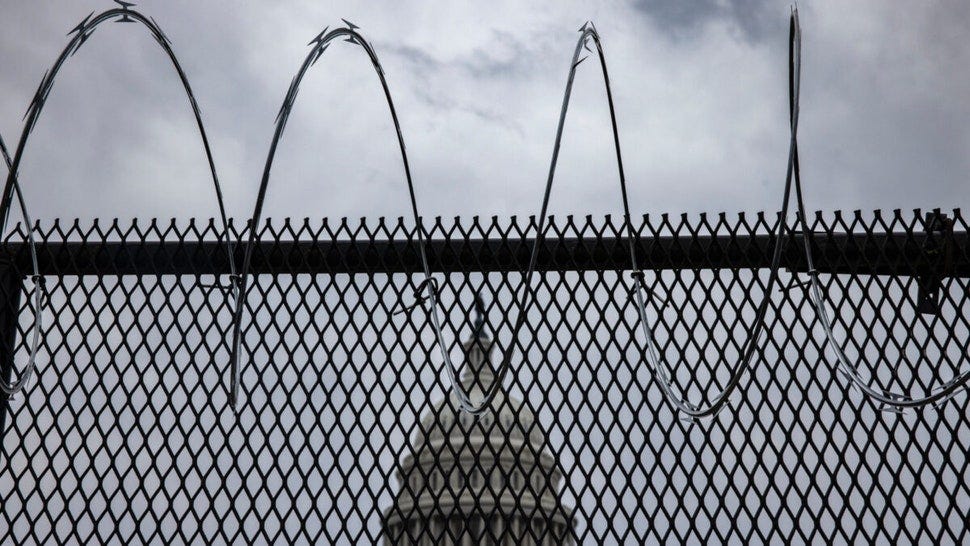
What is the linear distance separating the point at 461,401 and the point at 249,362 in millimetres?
1534

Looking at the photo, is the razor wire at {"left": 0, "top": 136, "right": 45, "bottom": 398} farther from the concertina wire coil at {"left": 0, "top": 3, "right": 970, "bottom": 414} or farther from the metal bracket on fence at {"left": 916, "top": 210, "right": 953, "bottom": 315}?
the metal bracket on fence at {"left": 916, "top": 210, "right": 953, "bottom": 315}

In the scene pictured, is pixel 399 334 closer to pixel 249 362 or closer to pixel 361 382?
pixel 361 382

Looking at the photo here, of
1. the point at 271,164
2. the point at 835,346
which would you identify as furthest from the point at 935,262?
the point at 271,164

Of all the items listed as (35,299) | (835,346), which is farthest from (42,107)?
(835,346)

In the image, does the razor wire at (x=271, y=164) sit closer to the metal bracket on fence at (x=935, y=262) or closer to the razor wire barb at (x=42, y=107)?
the razor wire barb at (x=42, y=107)

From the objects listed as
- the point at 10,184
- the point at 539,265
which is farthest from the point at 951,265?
the point at 10,184

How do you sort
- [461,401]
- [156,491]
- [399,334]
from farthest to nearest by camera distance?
[399,334] < [156,491] < [461,401]

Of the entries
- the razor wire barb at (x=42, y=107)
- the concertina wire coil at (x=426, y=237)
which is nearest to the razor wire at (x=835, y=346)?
the concertina wire coil at (x=426, y=237)

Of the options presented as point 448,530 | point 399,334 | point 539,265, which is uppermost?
point 539,265

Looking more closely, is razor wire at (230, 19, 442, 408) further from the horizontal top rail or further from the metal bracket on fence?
the metal bracket on fence

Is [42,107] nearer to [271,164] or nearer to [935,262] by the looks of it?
[271,164]

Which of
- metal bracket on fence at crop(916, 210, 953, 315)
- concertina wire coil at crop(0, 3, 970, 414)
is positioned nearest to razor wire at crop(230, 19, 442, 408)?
concertina wire coil at crop(0, 3, 970, 414)

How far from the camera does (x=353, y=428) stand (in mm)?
6523

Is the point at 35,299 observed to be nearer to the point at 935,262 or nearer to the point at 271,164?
the point at 271,164
